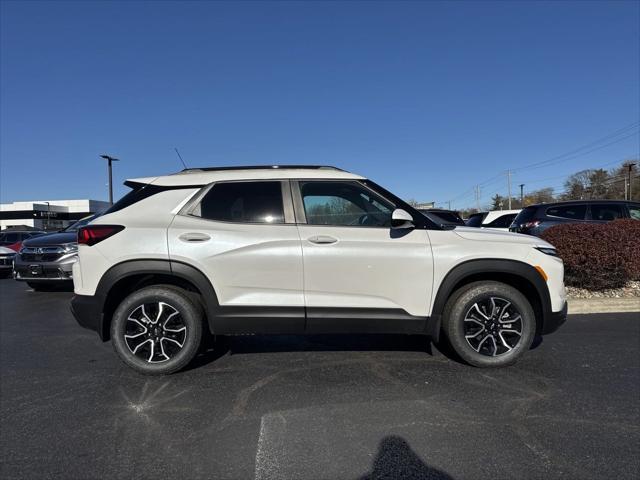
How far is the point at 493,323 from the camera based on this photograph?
3846 mm

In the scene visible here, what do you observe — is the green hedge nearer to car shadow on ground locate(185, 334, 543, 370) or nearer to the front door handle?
car shadow on ground locate(185, 334, 543, 370)

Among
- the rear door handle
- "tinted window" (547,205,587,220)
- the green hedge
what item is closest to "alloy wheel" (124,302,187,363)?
the rear door handle

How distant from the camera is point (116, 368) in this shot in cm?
409

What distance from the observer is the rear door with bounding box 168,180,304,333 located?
144 inches

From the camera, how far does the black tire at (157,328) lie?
376cm

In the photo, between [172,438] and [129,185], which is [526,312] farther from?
[129,185]

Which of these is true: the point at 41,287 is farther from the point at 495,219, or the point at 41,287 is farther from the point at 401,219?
the point at 495,219

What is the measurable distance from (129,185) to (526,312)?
4.04 meters

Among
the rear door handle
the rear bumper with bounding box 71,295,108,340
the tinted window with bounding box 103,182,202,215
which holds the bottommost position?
the rear bumper with bounding box 71,295,108,340

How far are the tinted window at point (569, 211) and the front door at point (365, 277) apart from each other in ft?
24.8

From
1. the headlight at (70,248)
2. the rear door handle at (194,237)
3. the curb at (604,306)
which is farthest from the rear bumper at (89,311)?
the curb at (604,306)

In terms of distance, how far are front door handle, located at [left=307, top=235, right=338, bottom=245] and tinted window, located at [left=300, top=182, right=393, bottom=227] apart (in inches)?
6.9

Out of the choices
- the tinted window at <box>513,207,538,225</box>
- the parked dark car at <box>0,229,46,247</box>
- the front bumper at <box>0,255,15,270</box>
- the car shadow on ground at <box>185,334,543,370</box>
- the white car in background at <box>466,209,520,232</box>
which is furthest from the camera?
the white car in background at <box>466,209,520,232</box>

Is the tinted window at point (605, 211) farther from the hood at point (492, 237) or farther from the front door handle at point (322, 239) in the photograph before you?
the front door handle at point (322, 239)
